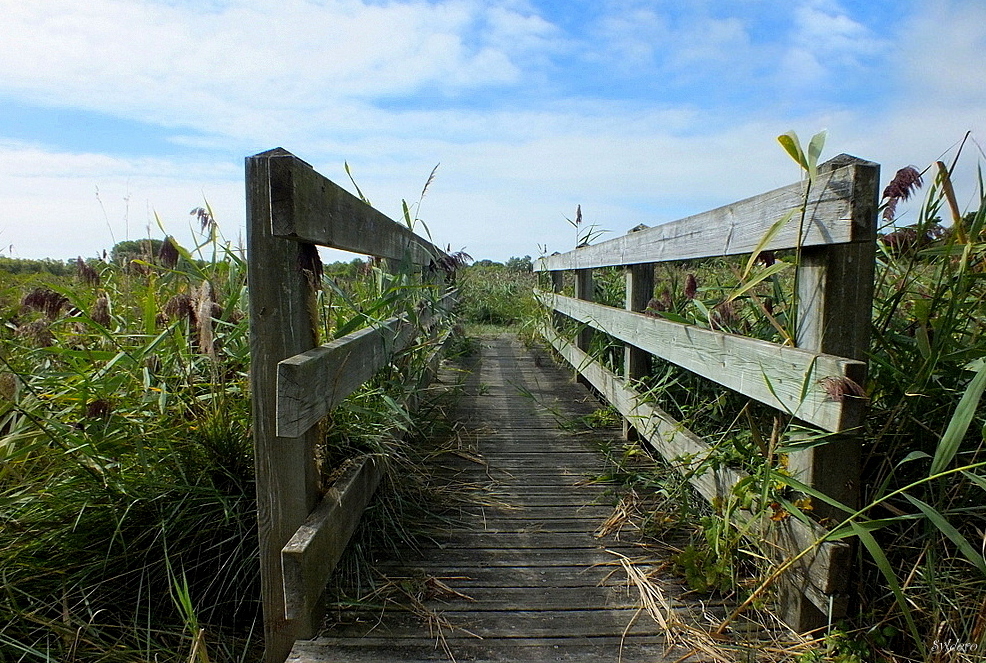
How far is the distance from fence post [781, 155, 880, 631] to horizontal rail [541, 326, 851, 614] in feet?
0.30

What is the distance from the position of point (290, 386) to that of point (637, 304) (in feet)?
9.01

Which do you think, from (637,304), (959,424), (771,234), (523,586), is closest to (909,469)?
(959,424)

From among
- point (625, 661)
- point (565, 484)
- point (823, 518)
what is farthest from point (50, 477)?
point (823, 518)

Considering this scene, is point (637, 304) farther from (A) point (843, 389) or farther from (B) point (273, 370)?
(B) point (273, 370)

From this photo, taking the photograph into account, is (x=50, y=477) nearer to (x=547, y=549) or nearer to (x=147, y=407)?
(x=147, y=407)

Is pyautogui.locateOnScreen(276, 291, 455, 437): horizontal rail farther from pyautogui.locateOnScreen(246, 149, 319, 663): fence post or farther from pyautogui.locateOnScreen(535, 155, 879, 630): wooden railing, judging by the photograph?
pyautogui.locateOnScreen(535, 155, 879, 630): wooden railing

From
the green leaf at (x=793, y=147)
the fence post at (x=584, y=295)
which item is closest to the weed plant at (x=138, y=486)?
the green leaf at (x=793, y=147)

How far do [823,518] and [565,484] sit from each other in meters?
1.61

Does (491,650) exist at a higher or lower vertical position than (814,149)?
lower

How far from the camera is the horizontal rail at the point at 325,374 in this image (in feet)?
5.58

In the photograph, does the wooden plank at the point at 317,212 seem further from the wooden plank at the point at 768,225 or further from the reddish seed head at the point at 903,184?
the reddish seed head at the point at 903,184

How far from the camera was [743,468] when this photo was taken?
2.21 m

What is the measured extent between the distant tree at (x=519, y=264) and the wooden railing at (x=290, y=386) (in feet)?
39.8

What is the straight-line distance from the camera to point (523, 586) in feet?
7.49
